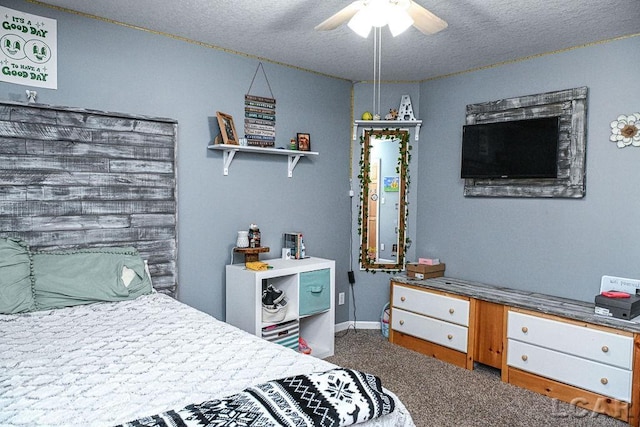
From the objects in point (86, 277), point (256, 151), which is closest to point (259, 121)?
point (256, 151)

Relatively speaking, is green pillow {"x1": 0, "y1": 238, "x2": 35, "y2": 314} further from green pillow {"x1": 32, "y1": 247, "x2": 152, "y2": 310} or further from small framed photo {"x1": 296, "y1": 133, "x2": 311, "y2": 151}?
small framed photo {"x1": 296, "y1": 133, "x2": 311, "y2": 151}

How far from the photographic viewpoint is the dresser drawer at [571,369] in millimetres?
2689

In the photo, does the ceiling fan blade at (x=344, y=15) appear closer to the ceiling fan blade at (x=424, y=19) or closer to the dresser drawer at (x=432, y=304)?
the ceiling fan blade at (x=424, y=19)

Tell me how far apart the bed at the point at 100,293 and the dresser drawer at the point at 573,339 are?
72.3 inches

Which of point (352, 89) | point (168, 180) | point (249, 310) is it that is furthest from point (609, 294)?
point (168, 180)

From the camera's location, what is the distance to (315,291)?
358 cm

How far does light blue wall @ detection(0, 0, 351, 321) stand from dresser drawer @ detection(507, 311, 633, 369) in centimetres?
173

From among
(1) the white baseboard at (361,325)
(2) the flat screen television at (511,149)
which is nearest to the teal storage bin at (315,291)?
(1) the white baseboard at (361,325)

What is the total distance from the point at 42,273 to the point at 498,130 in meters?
3.34

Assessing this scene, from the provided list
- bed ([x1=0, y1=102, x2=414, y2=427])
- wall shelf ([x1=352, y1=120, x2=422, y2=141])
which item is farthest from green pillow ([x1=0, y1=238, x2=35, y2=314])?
wall shelf ([x1=352, y1=120, x2=422, y2=141])

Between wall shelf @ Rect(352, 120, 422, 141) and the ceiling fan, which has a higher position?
the ceiling fan

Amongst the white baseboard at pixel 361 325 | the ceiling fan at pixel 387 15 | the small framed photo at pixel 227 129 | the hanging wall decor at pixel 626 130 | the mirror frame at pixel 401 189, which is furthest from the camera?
the white baseboard at pixel 361 325

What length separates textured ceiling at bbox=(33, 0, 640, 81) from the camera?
103 inches

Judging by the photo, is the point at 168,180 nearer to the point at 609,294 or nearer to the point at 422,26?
the point at 422,26
